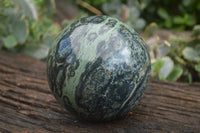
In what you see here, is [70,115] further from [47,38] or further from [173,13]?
[173,13]

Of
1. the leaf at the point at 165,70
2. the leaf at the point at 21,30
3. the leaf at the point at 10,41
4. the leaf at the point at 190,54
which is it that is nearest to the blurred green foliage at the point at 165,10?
the leaf at the point at 190,54

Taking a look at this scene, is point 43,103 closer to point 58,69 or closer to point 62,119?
point 62,119

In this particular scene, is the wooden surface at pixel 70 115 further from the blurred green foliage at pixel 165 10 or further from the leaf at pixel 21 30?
the blurred green foliage at pixel 165 10

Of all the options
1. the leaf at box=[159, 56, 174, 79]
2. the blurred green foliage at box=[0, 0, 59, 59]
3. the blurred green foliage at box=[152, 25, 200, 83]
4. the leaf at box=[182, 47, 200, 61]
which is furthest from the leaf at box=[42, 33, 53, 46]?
the leaf at box=[182, 47, 200, 61]

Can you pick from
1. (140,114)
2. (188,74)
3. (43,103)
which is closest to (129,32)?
(140,114)

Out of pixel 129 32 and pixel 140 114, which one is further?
pixel 140 114

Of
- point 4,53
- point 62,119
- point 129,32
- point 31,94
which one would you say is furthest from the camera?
point 4,53
